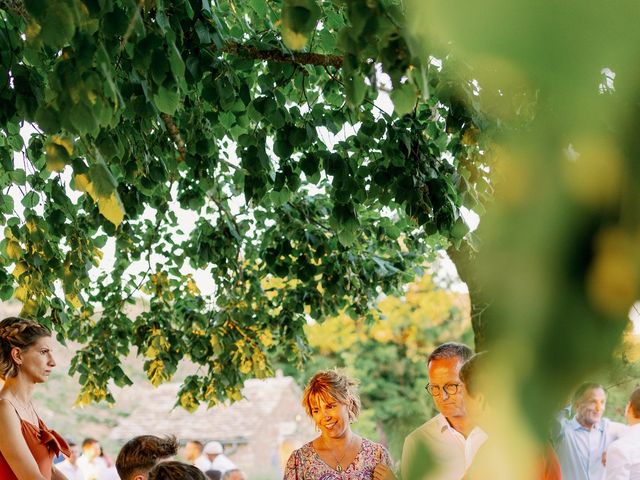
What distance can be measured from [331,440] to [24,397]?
4.44ft

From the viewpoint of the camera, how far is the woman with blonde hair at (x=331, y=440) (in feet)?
14.6

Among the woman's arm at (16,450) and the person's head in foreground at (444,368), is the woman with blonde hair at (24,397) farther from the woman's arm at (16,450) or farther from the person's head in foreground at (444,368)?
the person's head in foreground at (444,368)

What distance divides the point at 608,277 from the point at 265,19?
4.63 m

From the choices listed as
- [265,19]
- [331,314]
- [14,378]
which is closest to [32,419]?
[14,378]

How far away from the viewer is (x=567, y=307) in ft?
0.87

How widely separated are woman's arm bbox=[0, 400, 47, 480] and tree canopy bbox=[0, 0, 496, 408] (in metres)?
0.82

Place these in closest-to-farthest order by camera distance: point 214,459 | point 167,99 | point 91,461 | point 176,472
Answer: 1. point 167,99
2. point 176,472
3. point 91,461
4. point 214,459

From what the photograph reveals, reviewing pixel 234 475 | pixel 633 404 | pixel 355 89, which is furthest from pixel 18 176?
pixel 234 475

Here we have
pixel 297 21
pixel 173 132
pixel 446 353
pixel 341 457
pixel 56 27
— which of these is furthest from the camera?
pixel 173 132

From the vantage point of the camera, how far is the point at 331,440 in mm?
4535

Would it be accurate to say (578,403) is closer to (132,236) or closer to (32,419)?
(32,419)

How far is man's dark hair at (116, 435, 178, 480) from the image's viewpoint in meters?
4.36

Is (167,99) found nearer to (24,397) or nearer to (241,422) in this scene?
(24,397)

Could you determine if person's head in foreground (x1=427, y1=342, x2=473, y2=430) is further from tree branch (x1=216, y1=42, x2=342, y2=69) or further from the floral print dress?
tree branch (x1=216, y1=42, x2=342, y2=69)
